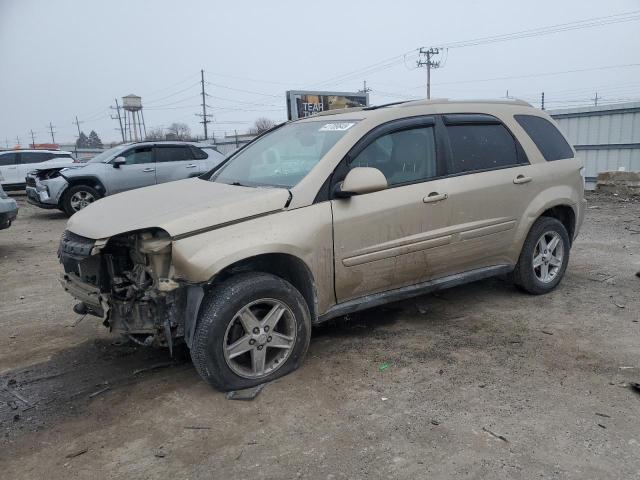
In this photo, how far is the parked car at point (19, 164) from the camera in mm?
17281

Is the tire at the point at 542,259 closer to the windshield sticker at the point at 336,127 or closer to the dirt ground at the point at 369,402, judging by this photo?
the dirt ground at the point at 369,402

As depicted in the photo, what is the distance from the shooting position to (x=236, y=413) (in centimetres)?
318

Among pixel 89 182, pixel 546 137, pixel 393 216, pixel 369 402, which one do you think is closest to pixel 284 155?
pixel 393 216

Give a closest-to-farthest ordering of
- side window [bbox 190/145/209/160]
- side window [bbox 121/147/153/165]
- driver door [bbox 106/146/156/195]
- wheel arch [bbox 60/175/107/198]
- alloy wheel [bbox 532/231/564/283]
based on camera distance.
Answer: alloy wheel [bbox 532/231/564/283]
wheel arch [bbox 60/175/107/198]
driver door [bbox 106/146/156/195]
side window [bbox 121/147/153/165]
side window [bbox 190/145/209/160]

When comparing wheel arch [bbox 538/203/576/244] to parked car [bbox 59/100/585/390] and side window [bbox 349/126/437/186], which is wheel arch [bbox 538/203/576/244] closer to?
parked car [bbox 59/100/585/390]

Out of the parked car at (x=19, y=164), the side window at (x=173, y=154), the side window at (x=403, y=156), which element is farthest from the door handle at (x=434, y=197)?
the parked car at (x=19, y=164)

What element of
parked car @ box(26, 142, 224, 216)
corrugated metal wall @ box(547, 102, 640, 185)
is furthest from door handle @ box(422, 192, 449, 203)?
corrugated metal wall @ box(547, 102, 640, 185)

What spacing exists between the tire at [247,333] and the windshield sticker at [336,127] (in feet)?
4.32

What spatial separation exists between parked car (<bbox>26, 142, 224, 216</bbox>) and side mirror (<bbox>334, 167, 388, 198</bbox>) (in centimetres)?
953

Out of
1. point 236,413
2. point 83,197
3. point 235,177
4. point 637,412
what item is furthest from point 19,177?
point 637,412

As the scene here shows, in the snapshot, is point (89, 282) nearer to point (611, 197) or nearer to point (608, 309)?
point (608, 309)

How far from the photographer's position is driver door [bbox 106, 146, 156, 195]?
12062mm

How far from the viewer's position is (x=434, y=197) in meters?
4.14

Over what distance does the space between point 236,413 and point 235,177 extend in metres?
2.00
